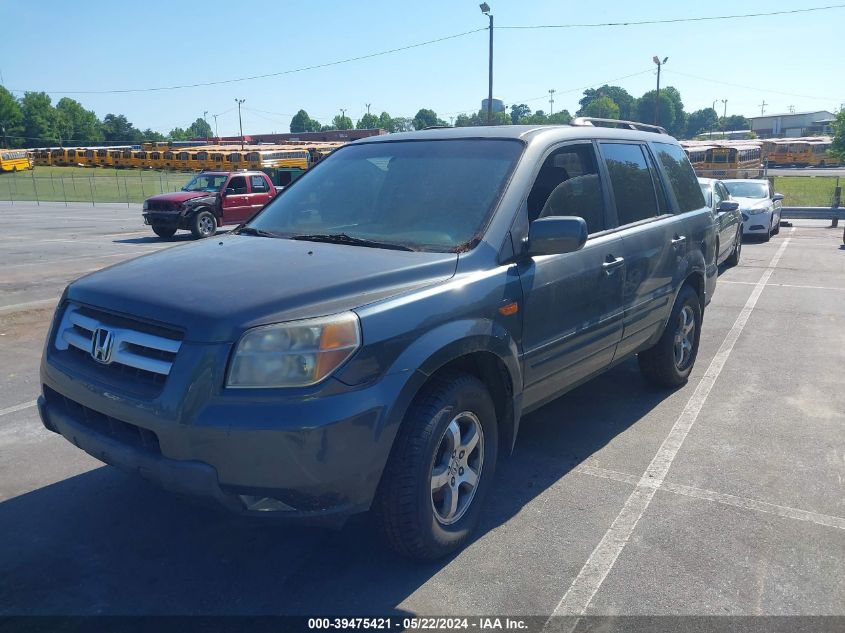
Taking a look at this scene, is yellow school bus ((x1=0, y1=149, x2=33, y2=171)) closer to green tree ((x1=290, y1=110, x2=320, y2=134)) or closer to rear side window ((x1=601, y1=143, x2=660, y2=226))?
rear side window ((x1=601, y1=143, x2=660, y2=226))

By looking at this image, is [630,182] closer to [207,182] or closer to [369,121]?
[207,182]

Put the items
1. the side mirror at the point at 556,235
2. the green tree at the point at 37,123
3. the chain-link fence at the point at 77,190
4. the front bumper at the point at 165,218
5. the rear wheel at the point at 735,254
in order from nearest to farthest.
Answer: the side mirror at the point at 556,235 → the rear wheel at the point at 735,254 → the front bumper at the point at 165,218 → the chain-link fence at the point at 77,190 → the green tree at the point at 37,123

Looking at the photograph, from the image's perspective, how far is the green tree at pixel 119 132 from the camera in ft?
415

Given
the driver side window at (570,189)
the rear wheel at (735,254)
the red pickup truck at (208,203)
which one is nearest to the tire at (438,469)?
Result: the driver side window at (570,189)

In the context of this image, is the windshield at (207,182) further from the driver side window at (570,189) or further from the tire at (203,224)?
the driver side window at (570,189)

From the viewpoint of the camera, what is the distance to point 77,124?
12500 centimetres

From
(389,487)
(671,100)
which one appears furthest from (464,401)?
(671,100)

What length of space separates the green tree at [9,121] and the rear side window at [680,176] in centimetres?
11667

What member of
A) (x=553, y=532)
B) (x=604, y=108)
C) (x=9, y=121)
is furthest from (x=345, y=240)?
(x=9, y=121)

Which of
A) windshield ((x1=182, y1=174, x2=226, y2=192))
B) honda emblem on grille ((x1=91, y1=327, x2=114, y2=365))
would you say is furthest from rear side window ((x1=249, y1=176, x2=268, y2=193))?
honda emblem on grille ((x1=91, y1=327, x2=114, y2=365))

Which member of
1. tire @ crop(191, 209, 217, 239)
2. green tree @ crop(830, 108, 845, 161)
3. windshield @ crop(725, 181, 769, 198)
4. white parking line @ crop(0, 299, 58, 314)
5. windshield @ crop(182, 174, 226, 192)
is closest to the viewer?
white parking line @ crop(0, 299, 58, 314)

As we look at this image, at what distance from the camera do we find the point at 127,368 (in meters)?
2.99

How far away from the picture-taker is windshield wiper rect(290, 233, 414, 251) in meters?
3.63

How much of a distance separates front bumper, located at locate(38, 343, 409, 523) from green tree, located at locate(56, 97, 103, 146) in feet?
418
